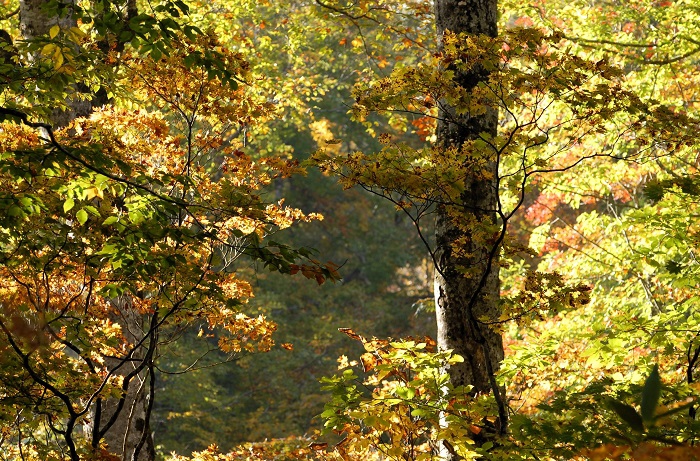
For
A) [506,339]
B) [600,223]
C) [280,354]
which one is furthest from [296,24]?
[280,354]

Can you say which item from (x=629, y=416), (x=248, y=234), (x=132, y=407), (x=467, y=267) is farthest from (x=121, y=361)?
(x=629, y=416)

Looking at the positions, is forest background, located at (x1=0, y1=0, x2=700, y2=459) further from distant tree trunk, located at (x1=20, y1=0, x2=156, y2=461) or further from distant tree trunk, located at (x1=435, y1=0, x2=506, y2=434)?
distant tree trunk, located at (x1=435, y1=0, x2=506, y2=434)

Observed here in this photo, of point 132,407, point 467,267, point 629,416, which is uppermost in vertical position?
point 467,267

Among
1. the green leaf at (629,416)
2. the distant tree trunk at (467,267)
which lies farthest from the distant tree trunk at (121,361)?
the green leaf at (629,416)

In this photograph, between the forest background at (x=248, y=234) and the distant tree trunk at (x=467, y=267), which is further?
the distant tree trunk at (x=467, y=267)

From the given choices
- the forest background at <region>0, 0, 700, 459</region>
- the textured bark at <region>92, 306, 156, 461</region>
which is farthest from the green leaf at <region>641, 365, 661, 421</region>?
the textured bark at <region>92, 306, 156, 461</region>

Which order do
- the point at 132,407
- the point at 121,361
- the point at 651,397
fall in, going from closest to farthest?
the point at 651,397, the point at 132,407, the point at 121,361

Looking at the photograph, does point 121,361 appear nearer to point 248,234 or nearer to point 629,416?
point 248,234

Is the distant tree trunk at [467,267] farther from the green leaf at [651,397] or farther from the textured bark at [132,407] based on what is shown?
the green leaf at [651,397]

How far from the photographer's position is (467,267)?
418cm

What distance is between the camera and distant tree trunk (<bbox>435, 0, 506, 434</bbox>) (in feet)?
13.9

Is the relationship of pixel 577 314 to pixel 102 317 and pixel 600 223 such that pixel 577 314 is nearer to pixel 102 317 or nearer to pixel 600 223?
pixel 600 223

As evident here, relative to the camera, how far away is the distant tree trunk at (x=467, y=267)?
425cm

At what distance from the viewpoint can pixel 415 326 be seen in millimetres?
20797
